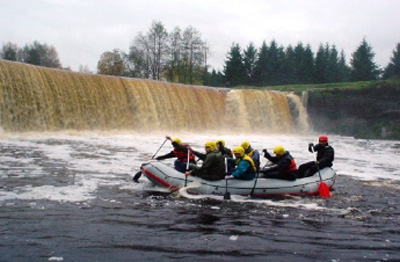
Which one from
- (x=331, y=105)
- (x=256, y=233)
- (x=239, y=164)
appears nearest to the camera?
(x=256, y=233)

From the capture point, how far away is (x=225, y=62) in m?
62.5

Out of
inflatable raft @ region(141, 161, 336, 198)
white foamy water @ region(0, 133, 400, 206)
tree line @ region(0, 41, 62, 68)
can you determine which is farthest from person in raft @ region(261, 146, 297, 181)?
tree line @ region(0, 41, 62, 68)

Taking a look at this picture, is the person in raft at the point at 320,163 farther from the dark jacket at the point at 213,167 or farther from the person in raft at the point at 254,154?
the dark jacket at the point at 213,167

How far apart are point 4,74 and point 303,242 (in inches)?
697

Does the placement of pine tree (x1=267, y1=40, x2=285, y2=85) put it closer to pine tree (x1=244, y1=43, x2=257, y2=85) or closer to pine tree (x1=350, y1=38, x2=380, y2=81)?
pine tree (x1=244, y1=43, x2=257, y2=85)

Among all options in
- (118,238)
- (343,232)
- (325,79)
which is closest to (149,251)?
(118,238)

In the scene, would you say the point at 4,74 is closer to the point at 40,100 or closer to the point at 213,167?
the point at 40,100

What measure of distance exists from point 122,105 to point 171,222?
735 inches

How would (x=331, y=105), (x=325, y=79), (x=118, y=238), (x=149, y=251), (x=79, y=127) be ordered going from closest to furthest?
(x=149, y=251)
(x=118, y=238)
(x=79, y=127)
(x=331, y=105)
(x=325, y=79)

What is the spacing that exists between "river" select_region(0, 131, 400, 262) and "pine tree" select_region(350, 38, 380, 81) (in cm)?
5235

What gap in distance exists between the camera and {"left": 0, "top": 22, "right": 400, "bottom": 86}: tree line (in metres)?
49.0

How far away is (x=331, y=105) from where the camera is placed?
1577 inches

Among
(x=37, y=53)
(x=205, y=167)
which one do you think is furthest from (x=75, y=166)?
(x=37, y=53)

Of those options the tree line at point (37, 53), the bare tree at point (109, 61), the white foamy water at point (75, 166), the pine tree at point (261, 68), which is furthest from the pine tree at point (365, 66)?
the tree line at point (37, 53)
